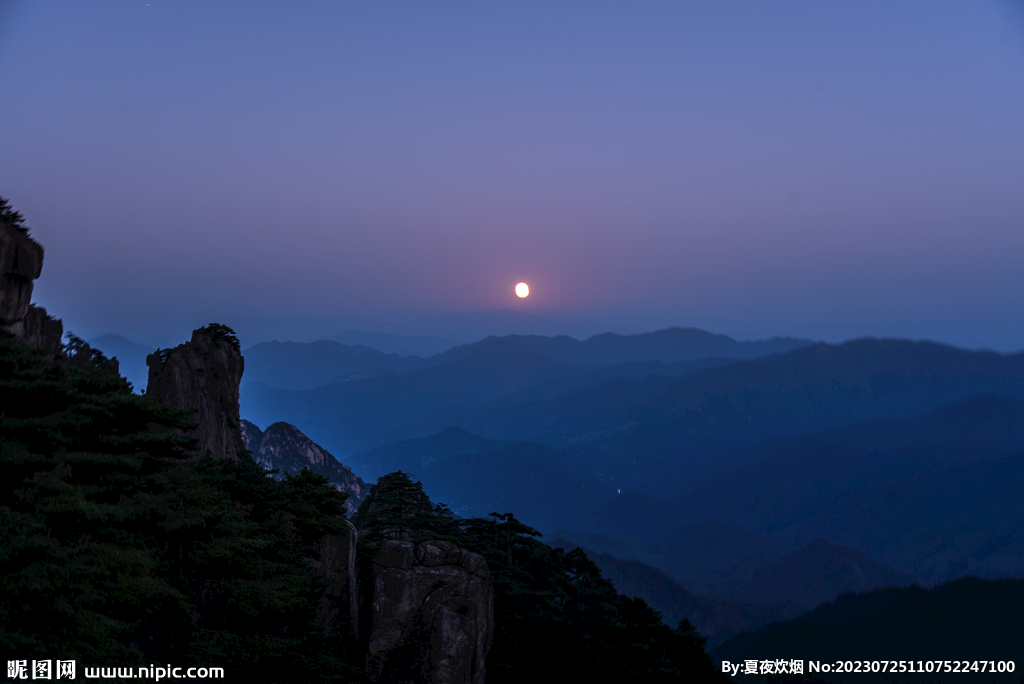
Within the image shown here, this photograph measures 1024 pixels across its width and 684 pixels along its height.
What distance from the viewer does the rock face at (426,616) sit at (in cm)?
2614

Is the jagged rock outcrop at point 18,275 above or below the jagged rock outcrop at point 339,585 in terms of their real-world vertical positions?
above

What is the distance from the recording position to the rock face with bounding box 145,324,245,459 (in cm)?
3825

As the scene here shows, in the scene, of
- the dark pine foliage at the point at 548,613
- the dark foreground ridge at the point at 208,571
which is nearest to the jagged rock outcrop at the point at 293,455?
the dark pine foliage at the point at 548,613

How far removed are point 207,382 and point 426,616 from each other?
23.4 metres

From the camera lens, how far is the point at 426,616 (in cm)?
2680

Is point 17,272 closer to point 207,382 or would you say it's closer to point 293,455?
point 207,382

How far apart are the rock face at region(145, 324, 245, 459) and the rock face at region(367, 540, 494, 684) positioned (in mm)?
17015

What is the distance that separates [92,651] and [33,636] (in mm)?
1092

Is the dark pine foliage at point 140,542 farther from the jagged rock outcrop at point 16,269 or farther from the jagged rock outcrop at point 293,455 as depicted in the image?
the jagged rock outcrop at point 293,455

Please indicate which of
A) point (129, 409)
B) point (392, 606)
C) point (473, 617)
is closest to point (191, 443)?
point (129, 409)

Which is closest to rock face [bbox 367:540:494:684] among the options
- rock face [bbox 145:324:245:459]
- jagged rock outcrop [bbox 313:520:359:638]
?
jagged rock outcrop [bbox 313:520:359:638]

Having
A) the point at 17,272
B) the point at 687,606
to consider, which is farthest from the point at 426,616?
the point at 687,606

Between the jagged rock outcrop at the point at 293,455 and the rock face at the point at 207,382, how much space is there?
294 ft

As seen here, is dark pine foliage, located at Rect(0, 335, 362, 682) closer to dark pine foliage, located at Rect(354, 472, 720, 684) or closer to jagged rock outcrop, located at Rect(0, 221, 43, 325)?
dark pine foliage, located at Rect(354, 472, 720, 684)
